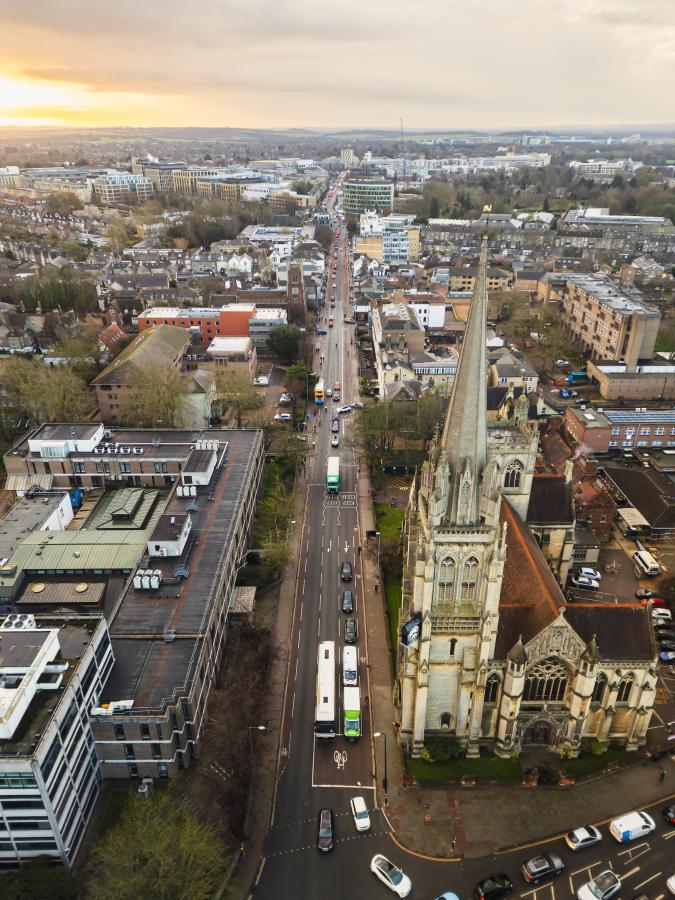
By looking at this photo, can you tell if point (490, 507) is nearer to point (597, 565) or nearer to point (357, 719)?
point (357, 719)

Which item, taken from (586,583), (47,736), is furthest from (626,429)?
(47,736)

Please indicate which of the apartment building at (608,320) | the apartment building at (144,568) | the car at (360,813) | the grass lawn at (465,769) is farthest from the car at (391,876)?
the apartment building at (608,320)

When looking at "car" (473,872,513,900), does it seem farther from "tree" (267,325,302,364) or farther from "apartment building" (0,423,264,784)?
"tree" (267,325,302,364)

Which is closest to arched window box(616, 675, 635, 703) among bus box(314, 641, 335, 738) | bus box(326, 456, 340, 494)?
bus box(314, 641, 335, 738)

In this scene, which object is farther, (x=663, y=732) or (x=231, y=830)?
(x=663, y=732)

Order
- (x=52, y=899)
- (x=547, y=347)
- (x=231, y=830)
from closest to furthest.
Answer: (x=52, y=899) → (x=231, y=830) → (x=547, y=347)

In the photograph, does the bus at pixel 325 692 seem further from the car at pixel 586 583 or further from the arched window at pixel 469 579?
the car at pixel 586 583

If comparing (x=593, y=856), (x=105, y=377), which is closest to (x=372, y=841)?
(x=593, y=856)
